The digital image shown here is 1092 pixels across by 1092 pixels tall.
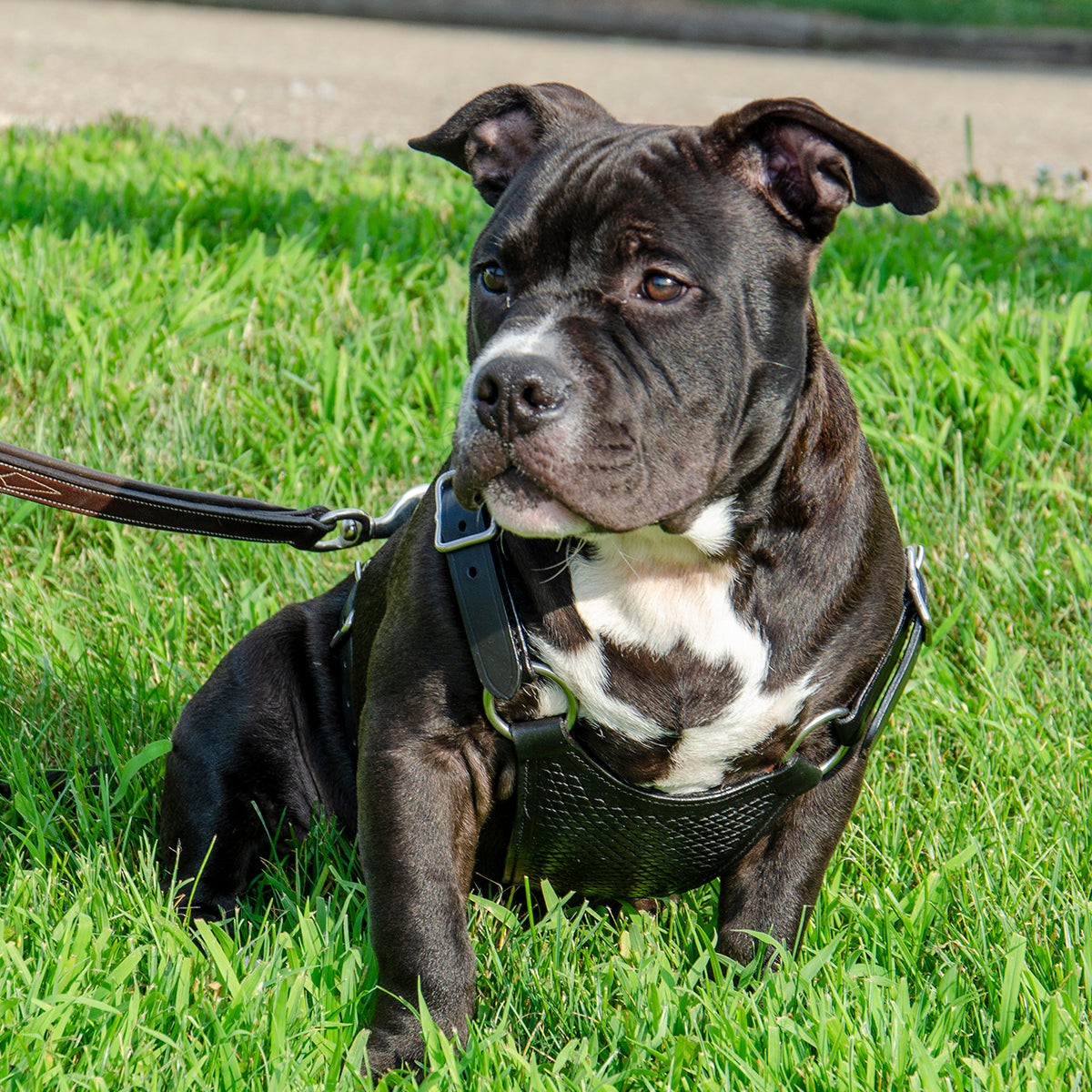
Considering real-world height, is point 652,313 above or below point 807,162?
below

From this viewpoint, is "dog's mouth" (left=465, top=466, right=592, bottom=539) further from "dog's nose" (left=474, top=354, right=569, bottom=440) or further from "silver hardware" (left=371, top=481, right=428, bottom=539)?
"silver hardware" (left=371, top=481, right=428, bottom=539)

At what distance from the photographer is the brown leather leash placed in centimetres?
270

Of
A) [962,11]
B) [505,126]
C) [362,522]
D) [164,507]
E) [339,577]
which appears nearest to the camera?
[505,126]

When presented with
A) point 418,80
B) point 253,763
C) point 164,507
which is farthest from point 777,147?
point 418,80

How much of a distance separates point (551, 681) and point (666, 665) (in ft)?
0.70

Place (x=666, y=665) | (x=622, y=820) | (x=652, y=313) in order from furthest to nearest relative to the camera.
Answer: (x=622, y=820) < (x=666, y=665) < (x=652, y=313)

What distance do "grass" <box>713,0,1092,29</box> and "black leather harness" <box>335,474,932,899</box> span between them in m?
15.5

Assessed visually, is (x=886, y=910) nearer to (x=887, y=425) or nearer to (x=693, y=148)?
(x=693, y=148)

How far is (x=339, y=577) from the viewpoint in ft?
12.2

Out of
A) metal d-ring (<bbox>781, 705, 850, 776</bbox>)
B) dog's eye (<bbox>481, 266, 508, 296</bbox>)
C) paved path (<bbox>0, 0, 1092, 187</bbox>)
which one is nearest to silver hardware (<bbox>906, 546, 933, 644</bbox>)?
metal d-ring (<bbox>781, 705, 850, 776</bbox>)

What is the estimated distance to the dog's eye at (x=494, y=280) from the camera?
7.83ft

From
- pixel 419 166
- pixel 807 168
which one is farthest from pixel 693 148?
pixel 419 166

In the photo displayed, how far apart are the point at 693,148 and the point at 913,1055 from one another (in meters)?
1.60

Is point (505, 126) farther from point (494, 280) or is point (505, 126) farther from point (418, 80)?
point (418, 80)
